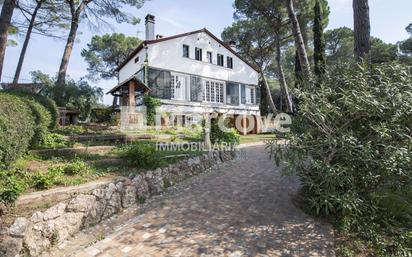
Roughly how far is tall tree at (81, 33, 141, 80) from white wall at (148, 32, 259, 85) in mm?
11828

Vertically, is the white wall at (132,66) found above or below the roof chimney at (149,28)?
below

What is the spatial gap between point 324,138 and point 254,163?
483 cm

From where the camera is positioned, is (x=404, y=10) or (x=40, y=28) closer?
(x=404, y=10)

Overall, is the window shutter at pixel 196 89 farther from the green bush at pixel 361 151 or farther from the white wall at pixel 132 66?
the green bush at pixel 361 151

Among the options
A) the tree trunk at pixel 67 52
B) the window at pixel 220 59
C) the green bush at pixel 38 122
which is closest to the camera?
the green bush at pixel 38 122

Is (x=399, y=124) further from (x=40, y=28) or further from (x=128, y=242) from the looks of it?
(x=40, y=28)

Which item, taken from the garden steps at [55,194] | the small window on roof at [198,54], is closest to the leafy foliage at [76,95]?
the small window on roof at [198,54]

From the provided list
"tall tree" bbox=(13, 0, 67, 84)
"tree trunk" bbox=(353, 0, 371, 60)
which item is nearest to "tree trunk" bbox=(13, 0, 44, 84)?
"tall tree" bbox=(13, 0, 67, 84)

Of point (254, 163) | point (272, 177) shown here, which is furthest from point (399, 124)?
point (254, 163)

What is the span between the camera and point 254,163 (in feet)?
32.3

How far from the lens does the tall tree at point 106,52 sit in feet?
98.3

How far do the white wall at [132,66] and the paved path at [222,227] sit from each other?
44.6ft

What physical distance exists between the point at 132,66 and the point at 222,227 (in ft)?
58.9

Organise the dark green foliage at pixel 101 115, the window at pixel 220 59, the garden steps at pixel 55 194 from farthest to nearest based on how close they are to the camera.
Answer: the window at pixel 220 59 → the dark green foliage at pixel 101 115 → the garden steps at pixel 55 194
